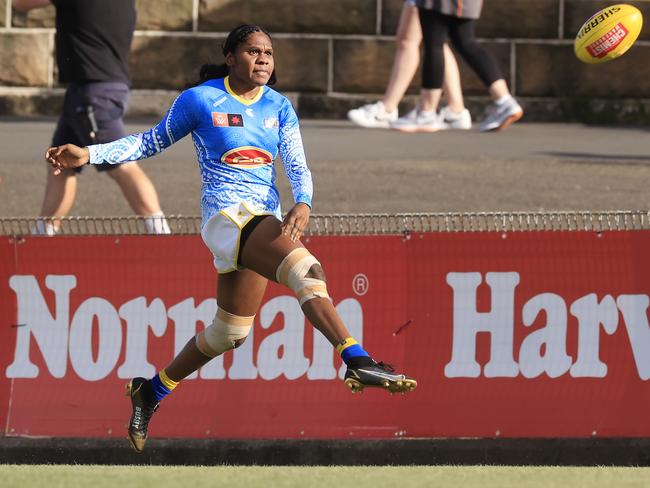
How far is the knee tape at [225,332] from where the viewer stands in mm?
7770

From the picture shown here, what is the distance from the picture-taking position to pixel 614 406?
29.2 ft

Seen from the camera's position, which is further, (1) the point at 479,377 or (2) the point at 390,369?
(1) the point at 479,377

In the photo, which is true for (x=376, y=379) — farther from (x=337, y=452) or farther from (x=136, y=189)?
(x=136, y=189)

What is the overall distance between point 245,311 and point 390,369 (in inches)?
38.9

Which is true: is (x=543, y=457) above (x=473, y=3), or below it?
below

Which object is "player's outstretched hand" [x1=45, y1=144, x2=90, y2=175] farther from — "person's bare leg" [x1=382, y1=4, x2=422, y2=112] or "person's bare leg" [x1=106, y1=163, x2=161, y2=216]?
"person's bare leg" [x1=382, y1=4, x2=422, y2=112]

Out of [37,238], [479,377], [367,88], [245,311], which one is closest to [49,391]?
[37,238]

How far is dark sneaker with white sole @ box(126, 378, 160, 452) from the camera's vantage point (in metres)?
8.16

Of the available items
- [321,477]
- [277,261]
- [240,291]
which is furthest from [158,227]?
[321,477]

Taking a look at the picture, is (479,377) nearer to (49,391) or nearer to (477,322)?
(477,322)

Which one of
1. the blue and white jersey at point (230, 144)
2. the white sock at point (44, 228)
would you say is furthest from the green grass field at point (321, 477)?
the white sock at point (44, 228)

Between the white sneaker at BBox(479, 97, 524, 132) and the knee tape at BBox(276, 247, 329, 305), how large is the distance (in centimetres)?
681

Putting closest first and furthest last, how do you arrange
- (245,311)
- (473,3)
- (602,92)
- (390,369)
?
1. (390,369)
2. (245,311)
3. (473,3)
4. (602,92)

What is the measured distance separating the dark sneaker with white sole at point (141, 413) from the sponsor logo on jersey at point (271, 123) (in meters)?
1.50
